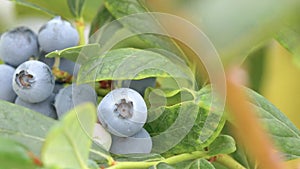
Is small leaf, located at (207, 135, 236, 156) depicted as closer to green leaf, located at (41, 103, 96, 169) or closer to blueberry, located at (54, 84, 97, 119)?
blueberry, located at (54, 84, 97, 119)

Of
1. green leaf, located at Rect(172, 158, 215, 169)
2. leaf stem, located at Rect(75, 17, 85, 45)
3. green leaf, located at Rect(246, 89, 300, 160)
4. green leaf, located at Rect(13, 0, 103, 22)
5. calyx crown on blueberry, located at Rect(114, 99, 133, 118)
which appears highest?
green leaf, located at Rect(13, 0, 103, 22)

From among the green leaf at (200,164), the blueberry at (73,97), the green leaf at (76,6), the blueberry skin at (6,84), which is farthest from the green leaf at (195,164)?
the green leaf at (76,6)

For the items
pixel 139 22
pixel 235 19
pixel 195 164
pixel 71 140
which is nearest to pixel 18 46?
pixel 139 22

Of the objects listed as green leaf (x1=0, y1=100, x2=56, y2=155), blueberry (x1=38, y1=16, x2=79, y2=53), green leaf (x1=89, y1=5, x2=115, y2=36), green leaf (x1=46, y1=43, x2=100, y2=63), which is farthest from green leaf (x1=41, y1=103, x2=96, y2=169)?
green leaf (x1=89, y1=5, x2=115, y2=36)

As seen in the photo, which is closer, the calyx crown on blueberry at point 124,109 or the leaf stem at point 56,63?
the calyx crown on blueberry at point 124,109

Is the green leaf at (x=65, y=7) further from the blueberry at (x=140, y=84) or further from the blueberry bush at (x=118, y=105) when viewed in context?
the blueberry at (x=140, y=84)

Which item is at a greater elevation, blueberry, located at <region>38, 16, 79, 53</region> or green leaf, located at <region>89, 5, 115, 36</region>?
green leaf, located at <region>89, 5, 115, 36</region>

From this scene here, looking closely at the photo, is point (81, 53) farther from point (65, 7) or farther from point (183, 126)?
point (65, 7)
